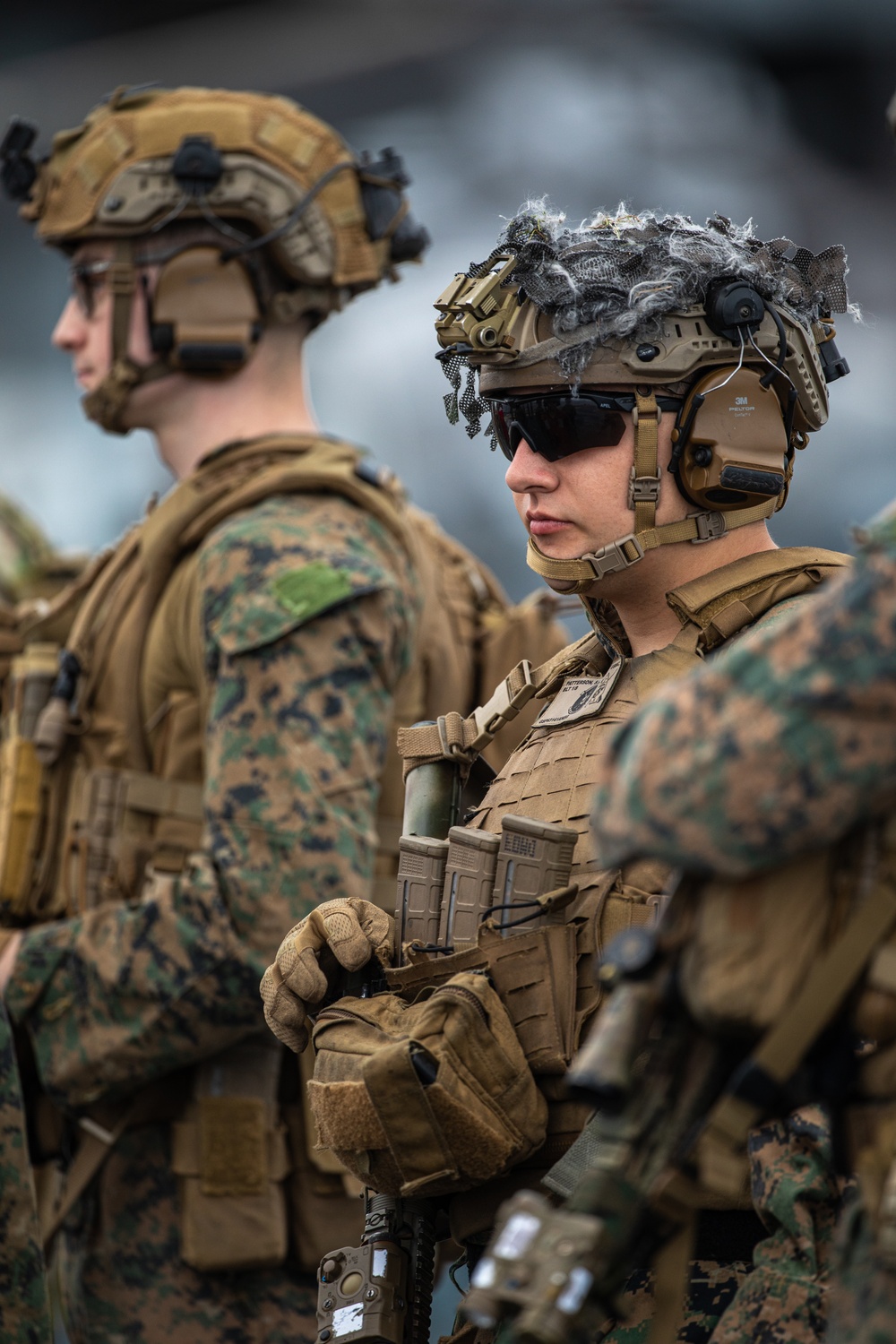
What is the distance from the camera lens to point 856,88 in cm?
1423

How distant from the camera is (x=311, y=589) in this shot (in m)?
4.82

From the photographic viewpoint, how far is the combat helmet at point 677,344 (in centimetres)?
327

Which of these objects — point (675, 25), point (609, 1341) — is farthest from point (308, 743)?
point (675, 25)

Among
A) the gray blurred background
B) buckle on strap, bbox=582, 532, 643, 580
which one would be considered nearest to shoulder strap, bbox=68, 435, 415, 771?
buckle on strap, bbox=582, 532, 643, 580

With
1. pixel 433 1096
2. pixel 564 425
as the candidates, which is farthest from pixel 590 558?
pixel 433 1096

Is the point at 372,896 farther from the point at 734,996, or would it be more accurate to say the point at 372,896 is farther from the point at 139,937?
the point at 734,996

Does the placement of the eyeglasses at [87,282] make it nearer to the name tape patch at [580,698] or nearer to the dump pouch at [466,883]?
the name tape patch at [580,698]

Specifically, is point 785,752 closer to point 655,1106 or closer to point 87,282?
point 655,1106

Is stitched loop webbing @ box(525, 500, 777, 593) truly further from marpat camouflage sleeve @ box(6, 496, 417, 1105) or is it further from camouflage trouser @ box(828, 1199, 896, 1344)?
marpat camouflage sleeve @ box(6, 496, 417, 1105)

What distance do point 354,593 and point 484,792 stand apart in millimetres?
1319

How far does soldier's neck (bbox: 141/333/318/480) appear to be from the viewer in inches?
226

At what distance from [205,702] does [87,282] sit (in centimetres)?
171

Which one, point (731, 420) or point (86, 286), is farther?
point (86, 286)

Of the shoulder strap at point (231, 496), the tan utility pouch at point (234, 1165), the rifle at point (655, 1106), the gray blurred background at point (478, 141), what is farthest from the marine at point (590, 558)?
the gray blurred background at point (478, 141)
